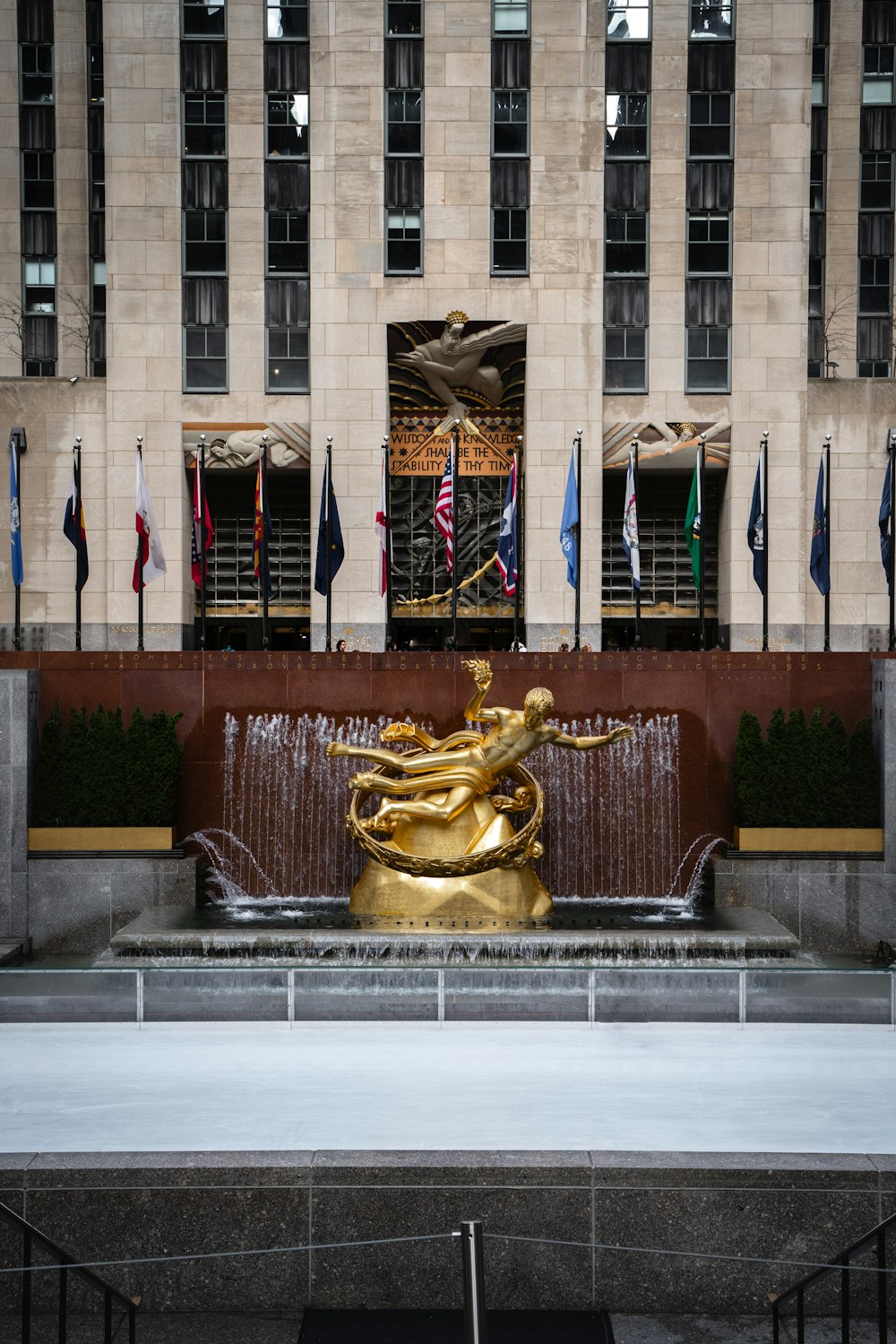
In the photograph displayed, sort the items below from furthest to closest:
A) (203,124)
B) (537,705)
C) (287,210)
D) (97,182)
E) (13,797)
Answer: (97,182) → (287,210) → (203,124) → (13,797) → (537,705)

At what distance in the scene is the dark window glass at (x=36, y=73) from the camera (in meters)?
37.8

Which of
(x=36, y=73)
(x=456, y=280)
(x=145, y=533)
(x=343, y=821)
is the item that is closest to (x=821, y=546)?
(x=343, y=821)

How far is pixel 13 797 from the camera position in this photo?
65.0 ft

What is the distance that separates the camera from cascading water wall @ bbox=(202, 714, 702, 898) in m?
20.5

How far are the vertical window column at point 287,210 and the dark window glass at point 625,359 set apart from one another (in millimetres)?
8065

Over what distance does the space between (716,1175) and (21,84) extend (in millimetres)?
38979

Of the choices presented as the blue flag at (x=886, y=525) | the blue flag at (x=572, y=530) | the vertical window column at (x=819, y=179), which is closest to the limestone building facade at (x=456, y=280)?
the vertical window column at (x=819, y=179)

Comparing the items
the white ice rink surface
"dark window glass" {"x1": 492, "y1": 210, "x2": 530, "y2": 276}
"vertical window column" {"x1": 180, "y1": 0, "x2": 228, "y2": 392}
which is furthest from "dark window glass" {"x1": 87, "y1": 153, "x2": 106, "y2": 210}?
the white ice rink surface

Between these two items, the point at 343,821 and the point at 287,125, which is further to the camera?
the point at 287,125

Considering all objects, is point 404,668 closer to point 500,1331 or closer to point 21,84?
point 500,1331

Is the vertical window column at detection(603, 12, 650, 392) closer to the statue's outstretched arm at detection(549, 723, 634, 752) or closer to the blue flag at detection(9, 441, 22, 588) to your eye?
the blue flag at detection(9, 441, 22, 588)

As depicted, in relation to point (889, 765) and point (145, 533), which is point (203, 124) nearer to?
point (145, 533)

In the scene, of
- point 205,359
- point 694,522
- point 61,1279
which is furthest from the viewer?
point 205,359

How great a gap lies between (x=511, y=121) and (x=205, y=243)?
8.62 m
